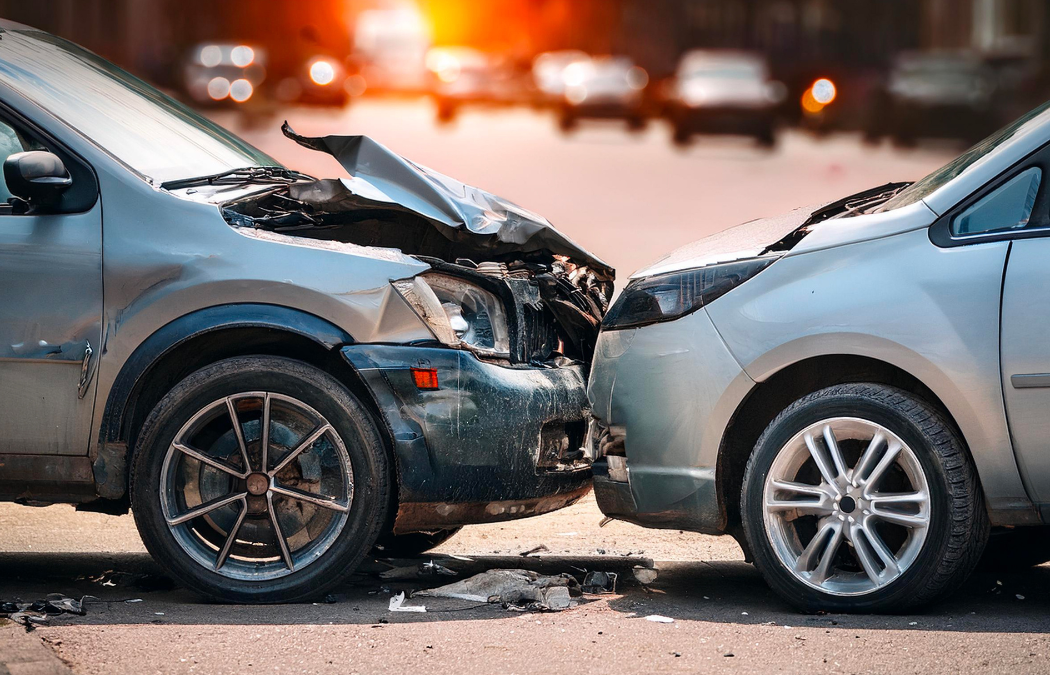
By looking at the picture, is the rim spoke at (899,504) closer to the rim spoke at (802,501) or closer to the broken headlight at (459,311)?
the rim spoke at (802,501)

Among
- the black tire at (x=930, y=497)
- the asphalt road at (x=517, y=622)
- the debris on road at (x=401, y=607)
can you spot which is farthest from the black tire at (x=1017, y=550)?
the debris on road at (x=401, y=607)

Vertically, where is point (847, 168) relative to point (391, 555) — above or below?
above

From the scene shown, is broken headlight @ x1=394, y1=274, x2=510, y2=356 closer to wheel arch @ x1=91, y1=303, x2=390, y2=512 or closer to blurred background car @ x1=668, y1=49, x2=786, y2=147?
wheel arch @ x1=91, y1=303, x2=390, y2=512

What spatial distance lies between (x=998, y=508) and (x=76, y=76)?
12.3ft

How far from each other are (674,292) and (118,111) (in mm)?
2268

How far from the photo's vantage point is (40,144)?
4.48 meters

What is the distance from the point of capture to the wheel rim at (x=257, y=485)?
4.33m

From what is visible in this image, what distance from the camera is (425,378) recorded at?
14.2 feet

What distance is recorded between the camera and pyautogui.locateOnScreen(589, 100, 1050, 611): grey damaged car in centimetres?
397

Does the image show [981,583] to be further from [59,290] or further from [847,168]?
[847,168]

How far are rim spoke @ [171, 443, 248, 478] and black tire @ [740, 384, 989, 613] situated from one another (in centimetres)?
173

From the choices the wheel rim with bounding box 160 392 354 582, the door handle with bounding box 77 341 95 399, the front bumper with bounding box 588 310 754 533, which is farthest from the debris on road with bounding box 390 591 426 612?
the door handle with bounding box 77 341 95 399

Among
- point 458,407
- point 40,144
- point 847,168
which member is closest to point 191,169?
point 40,144

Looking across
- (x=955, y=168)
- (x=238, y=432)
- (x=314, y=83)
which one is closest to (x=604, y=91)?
(x=314, y=83)
